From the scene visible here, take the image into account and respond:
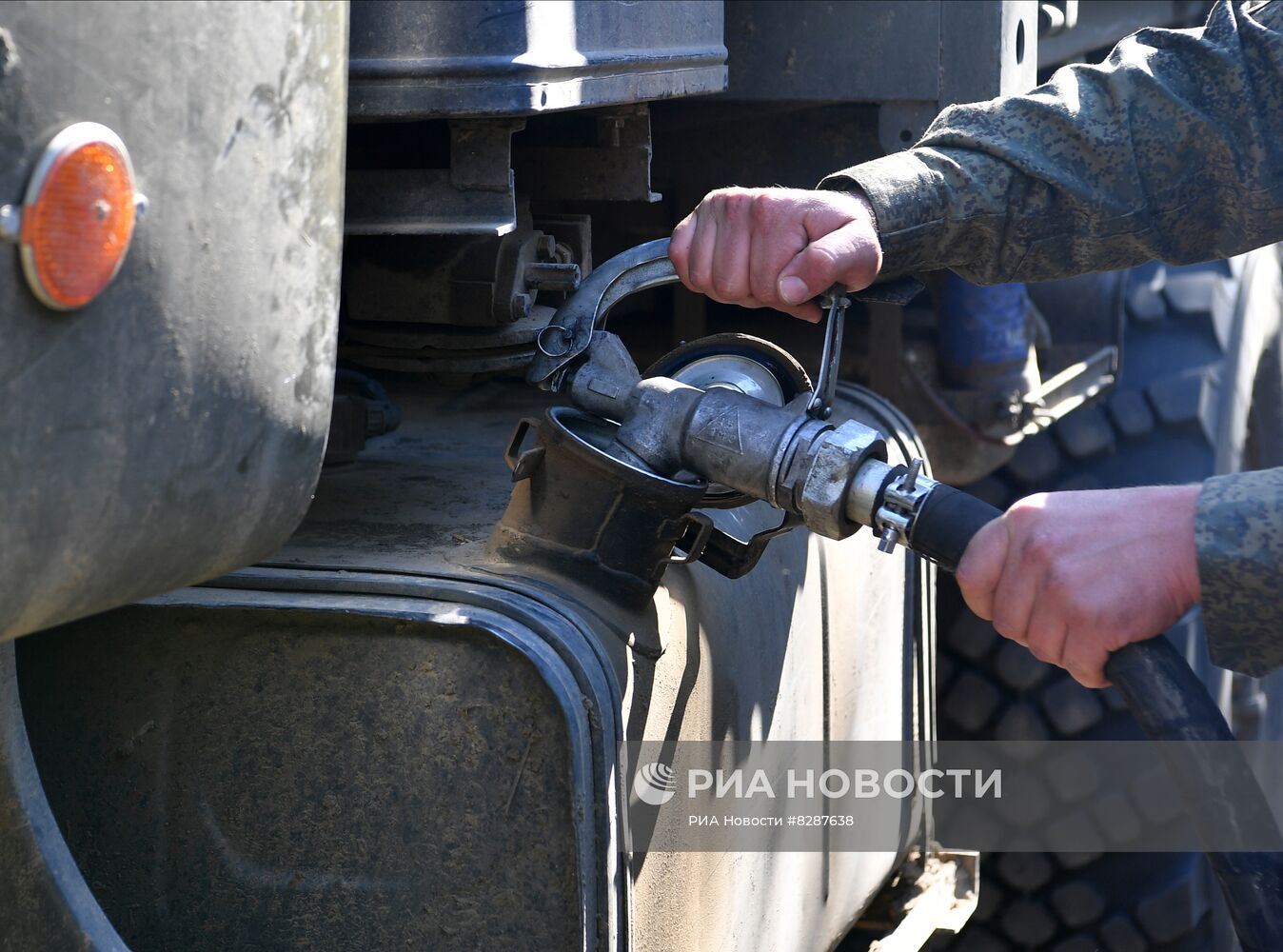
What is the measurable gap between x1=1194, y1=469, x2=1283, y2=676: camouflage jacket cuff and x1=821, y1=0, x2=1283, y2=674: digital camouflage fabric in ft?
1.59

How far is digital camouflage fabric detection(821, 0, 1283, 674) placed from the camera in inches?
60.2

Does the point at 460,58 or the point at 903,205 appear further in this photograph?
the point at 903,205

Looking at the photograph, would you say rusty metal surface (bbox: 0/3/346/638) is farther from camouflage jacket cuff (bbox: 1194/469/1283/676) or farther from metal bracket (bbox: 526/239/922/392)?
camouflage jacket cuff (bbox: 1194/469/1283/676)

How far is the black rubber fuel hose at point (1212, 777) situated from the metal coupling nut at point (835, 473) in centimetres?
25

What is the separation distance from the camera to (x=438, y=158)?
1383mm

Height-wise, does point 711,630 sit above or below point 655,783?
above

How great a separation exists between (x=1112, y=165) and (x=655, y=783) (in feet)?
2.66

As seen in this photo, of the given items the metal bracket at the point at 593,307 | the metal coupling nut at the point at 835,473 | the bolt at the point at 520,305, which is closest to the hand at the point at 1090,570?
the metal coupling nut at the point at 835,473

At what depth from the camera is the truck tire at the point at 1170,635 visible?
2434 mm

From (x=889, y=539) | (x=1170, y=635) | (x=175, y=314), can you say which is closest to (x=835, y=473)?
(x=889, y=539)

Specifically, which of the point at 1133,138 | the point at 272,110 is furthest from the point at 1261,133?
the point at 272,110

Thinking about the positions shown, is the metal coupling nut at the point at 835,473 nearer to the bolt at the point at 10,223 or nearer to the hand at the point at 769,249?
the hand at the point at 769,249

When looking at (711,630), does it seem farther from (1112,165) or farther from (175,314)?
(175,314)

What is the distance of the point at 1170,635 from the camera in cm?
235
